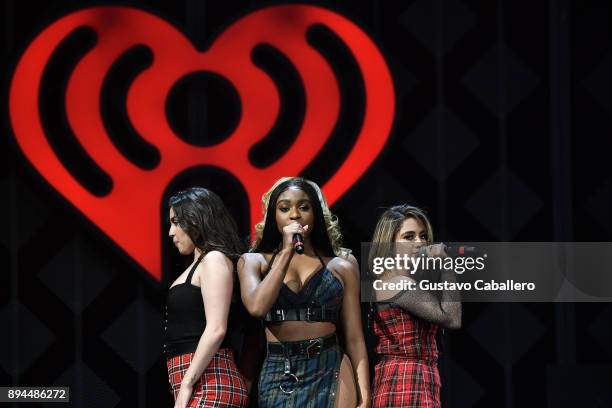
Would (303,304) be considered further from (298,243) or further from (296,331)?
(298,243)

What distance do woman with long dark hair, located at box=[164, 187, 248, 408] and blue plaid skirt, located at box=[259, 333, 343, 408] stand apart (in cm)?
11

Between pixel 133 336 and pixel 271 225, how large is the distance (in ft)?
4.86

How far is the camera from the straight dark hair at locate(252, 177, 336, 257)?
11.7 feet

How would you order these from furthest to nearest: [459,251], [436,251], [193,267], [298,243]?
[459,251]
[436,251]
[193,267]
[298,243]

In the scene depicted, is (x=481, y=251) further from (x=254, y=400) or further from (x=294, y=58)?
(x=254, y=400)

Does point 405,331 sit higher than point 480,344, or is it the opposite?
point 480,344

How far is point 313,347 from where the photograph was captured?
3.39 m

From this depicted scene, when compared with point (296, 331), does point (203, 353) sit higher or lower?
lower

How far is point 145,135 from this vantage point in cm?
466

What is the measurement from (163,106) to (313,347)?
181 cm

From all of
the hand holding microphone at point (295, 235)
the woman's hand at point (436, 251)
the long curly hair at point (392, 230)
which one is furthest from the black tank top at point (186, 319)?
the woman's hand at point (436, 251)

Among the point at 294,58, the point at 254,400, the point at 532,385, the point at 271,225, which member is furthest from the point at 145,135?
the point at 532,385

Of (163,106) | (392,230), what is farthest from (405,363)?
(163,106)

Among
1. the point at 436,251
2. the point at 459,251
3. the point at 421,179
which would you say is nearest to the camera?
the point at 436,251
